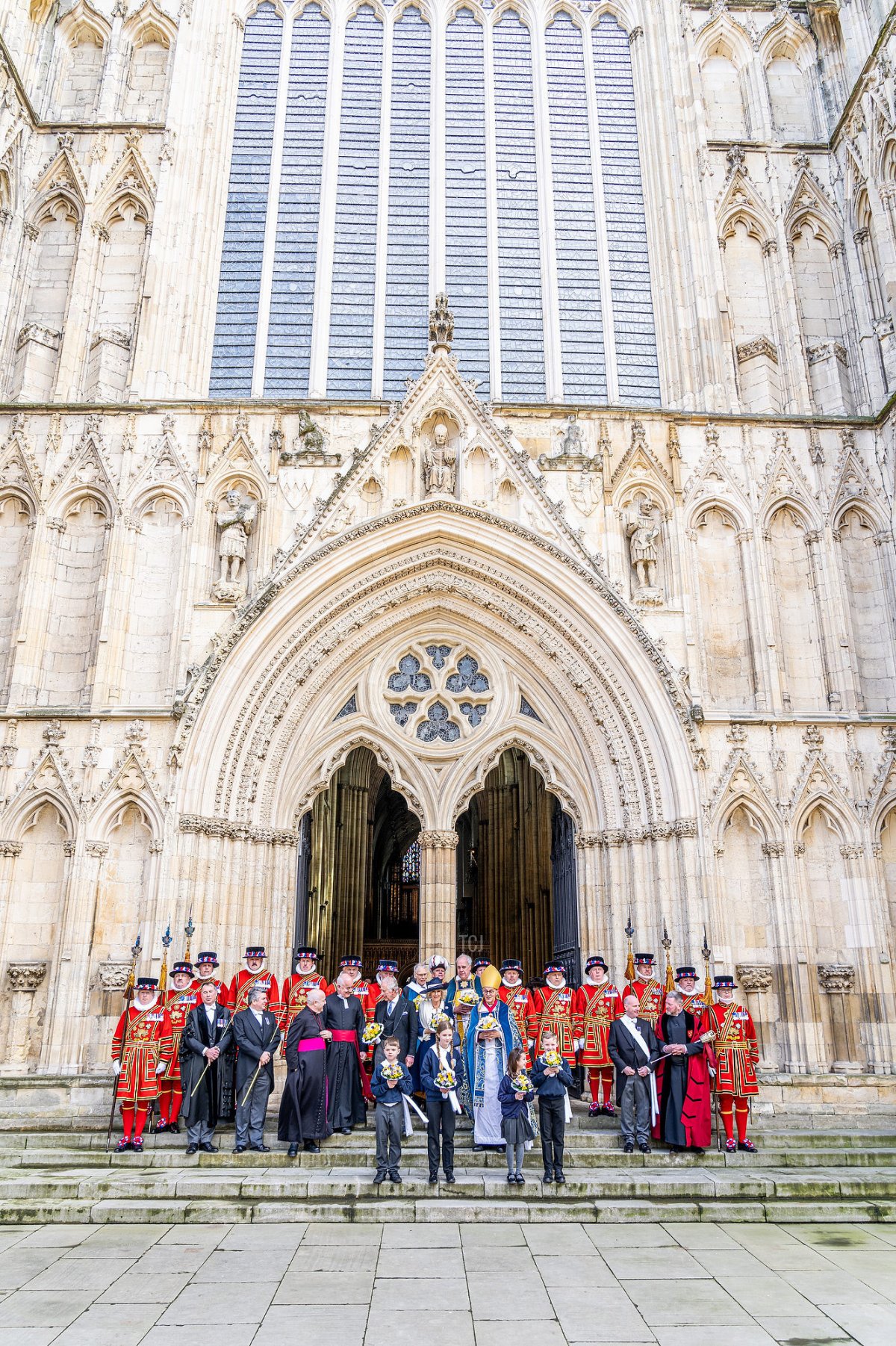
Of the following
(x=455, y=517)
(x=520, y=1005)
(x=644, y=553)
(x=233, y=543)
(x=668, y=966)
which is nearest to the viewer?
(x=520, y=1005)

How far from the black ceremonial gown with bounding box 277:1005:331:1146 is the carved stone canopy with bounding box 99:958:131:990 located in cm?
331

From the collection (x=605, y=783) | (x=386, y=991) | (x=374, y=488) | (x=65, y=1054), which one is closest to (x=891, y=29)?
(x=374, y=488)

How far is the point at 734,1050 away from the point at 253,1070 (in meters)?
4.68

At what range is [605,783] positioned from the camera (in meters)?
13.5

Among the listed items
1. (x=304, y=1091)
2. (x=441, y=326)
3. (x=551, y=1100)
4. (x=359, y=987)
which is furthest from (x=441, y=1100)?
(x=441, y=326)

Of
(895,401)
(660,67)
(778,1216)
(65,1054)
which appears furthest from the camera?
(660,67)

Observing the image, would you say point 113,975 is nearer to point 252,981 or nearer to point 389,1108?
point 252,981

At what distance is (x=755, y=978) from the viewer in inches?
475

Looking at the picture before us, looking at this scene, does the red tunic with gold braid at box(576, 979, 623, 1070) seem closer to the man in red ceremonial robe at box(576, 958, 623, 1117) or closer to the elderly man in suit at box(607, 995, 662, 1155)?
the man in red ceremonial robe at box(576, 958, 623, 1117)

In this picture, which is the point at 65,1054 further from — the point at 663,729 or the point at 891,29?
the point at 891,29

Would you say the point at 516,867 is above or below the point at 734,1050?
above

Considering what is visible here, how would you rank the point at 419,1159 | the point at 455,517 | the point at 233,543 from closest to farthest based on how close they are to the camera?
the point at 419,1159
the point at 233,543
the point at 455,517

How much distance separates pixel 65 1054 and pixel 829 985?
9.16 metres

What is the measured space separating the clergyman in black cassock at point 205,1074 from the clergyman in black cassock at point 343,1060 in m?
0.99
